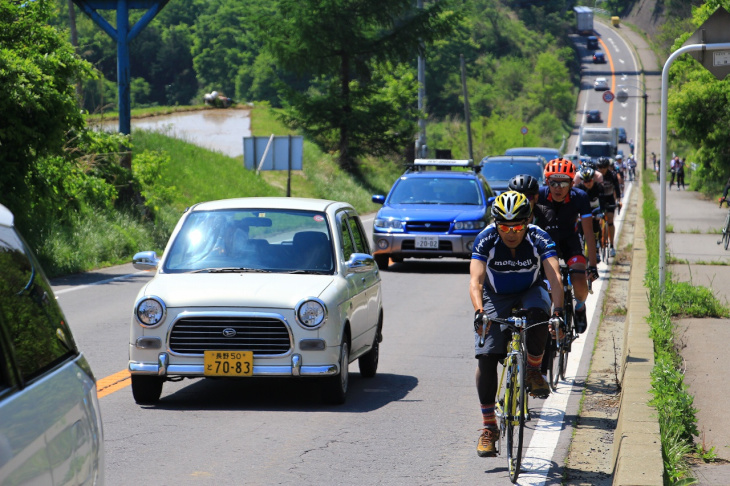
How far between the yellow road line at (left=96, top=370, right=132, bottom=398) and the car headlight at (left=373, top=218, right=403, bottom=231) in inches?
414

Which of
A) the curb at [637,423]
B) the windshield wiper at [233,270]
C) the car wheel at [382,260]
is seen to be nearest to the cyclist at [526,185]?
the curb at [637,423]

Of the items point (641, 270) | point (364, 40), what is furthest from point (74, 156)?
point (364, 40)

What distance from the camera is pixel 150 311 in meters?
8.10

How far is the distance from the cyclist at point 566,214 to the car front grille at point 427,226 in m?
9.82

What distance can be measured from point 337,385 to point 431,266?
1306cm

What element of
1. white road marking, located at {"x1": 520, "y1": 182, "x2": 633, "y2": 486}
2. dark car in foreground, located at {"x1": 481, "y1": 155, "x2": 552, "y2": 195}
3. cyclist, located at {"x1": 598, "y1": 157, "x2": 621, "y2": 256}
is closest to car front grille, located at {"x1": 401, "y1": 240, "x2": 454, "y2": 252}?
cyclist, located at {"x1": 598, "y1": 157, "x2": 621, "y2": 256}

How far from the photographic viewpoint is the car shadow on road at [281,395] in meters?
8.38

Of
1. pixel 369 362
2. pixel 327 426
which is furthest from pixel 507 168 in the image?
pixel 327 426

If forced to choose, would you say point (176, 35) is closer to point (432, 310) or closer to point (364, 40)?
point (364, 40)

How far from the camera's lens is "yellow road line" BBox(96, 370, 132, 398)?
349 inches

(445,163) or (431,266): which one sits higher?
(445,163)

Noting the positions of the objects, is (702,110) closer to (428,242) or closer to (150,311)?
(428,242)

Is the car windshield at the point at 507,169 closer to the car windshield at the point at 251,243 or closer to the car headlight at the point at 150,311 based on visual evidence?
the car windshield at the point at 251,243

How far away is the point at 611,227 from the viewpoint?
20.5m
